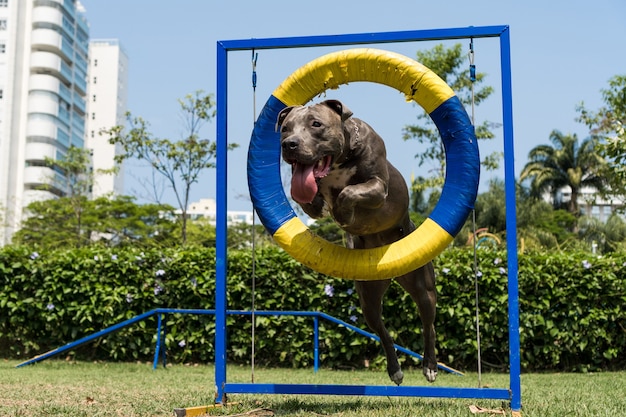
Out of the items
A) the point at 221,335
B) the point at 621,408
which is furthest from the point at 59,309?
the point at 621,408

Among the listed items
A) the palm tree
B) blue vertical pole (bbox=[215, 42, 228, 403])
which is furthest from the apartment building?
blue vertical pole (bbox=[215, 42, 228, 403])

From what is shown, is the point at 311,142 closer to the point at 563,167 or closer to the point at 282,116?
the point at 282,116

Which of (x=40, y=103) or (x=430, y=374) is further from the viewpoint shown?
(x=40, y=103)

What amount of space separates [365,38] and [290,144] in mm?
1528

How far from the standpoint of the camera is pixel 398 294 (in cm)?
1005

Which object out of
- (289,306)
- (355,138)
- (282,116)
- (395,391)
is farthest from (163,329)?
(355,138)

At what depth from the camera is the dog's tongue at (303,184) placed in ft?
14.4

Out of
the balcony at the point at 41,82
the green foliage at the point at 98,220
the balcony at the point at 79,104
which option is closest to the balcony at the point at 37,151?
the balcony at the point at 41,82

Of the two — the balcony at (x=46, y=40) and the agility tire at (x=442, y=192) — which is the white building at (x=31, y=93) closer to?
the balcony at (x=46, y=40)

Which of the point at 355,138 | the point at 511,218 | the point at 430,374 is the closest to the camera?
the point at 355,138

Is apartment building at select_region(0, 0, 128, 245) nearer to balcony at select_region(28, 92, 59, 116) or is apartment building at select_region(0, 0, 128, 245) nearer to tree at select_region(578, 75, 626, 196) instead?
balcony at select_region(28, 92, 59, 116)

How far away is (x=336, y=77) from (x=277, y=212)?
109 cm

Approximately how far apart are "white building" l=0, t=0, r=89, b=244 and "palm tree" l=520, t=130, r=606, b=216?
35.9 m

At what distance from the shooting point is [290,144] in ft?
14.3
